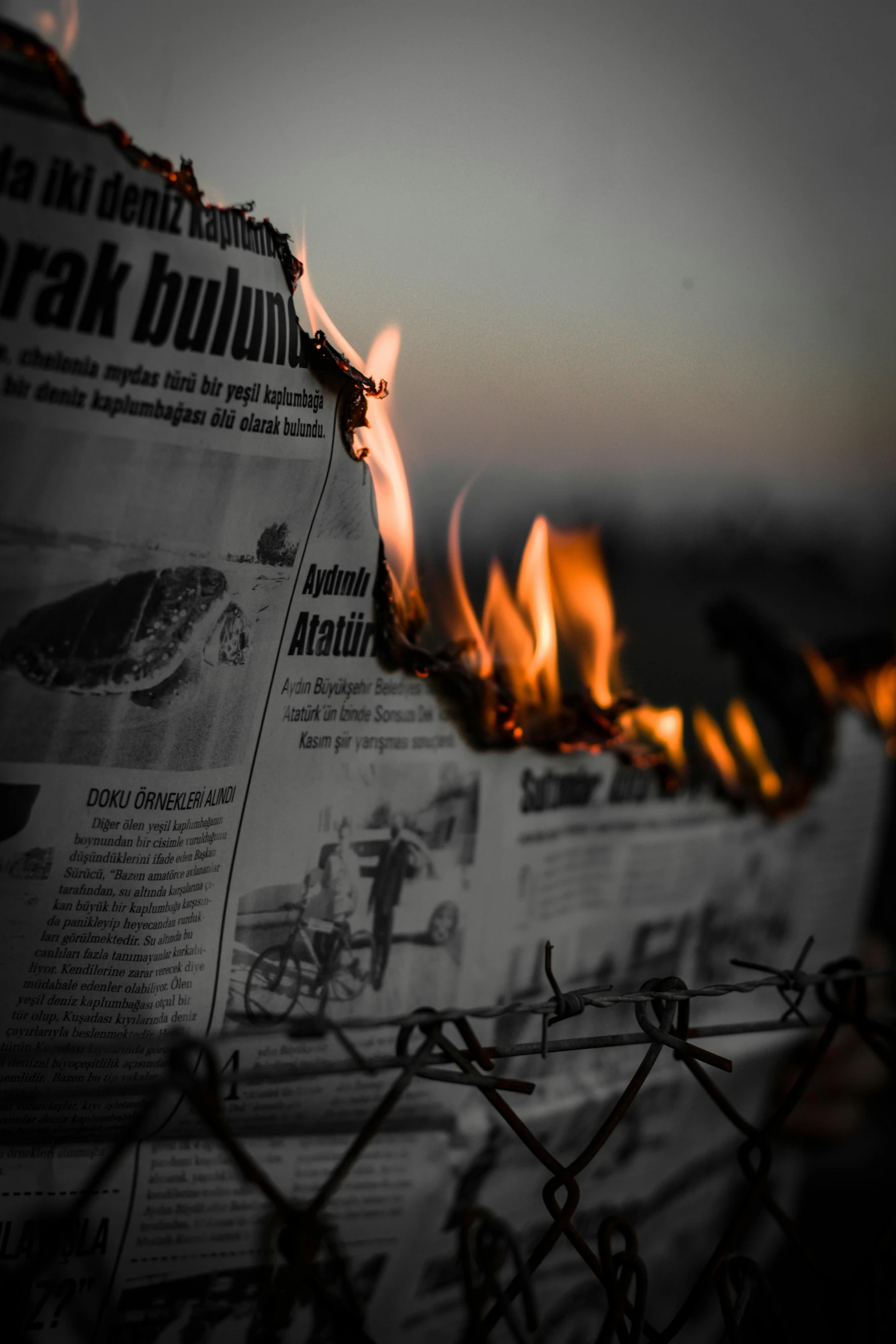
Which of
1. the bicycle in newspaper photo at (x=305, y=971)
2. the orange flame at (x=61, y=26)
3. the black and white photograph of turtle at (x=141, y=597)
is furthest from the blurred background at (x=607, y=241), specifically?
the bicycle in newspaper photo at (x=305, y=971)

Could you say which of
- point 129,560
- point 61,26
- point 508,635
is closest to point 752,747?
point 508,635

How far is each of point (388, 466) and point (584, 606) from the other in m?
0.28

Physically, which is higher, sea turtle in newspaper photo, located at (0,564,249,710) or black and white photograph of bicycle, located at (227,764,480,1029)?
sea turtle in newspaper photo, located at (0,564,249,710)

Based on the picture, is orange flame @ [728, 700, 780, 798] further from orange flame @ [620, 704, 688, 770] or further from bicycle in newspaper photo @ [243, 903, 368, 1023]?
bicycle in newspaper photo @ [243, 903, 368, 1023]

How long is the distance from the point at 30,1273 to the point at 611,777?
1.81 ft

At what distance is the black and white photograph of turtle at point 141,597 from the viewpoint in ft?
1.55

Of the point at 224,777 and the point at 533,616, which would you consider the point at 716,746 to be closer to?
the point at 533,616

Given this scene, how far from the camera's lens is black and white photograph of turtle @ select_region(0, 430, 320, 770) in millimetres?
473

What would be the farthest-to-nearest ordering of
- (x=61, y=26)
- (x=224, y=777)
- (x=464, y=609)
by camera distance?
(x=464, y=609)
(x=224, y=777)
(x=61, y=26)

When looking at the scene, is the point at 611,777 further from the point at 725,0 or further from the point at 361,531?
the point at 725,0

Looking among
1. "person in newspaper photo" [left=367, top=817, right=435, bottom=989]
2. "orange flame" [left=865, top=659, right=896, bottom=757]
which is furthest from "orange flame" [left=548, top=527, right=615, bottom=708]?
"orange flame" [left=865, top=659, right=896, bottom=757]

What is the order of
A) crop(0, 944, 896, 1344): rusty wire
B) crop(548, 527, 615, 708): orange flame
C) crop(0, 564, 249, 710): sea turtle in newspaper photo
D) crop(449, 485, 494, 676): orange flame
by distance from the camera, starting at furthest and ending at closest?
1. crop(548, 527, 615, 708): orange flame
2. crop(449, 485, 494, 676): orange flame
3. crop(0, 564, 249, 710): sea turtle in newspaper photo
4. crop(0, 944, 896, 1344): rusty wire

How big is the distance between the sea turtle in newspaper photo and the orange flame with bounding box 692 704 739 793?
1.83ft

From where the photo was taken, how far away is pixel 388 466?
62cm
